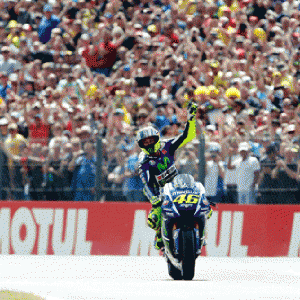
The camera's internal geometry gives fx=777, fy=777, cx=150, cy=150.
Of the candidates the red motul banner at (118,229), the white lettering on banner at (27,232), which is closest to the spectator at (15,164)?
the red motul banner at (118,229)

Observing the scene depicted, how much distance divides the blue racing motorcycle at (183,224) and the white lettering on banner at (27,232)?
545cm

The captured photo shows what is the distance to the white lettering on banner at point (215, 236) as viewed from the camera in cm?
1374

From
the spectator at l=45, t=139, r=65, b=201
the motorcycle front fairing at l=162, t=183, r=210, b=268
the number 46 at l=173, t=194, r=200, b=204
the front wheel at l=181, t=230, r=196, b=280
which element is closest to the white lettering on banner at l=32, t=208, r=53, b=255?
the spectator at l=45, t=139, r=65, b=201

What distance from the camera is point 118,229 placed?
14039 mm

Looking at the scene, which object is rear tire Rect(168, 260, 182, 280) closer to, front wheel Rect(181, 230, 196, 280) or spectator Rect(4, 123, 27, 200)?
front wheel Rect(181, 230, 196, 280)

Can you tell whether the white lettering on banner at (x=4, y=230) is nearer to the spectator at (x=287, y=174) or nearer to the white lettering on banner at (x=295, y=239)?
the spectator at (x=287, y=174)

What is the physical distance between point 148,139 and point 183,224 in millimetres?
1357

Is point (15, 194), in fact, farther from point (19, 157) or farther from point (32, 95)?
point (32, 95)

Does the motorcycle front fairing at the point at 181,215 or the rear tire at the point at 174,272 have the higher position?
the motorcycle front fairing at the point at 181,215

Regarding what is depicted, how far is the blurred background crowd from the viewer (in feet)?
42.8

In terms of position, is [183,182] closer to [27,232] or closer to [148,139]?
[148,139]

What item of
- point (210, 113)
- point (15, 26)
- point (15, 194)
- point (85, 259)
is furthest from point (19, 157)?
point (15, 26)

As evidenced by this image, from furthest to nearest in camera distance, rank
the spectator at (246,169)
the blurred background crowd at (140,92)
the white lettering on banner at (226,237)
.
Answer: the white lettering on banner at (226,237)
the blurred background crowd at (140,92)
the spectator at (246,169)

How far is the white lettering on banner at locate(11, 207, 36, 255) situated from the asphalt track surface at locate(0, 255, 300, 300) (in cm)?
83
